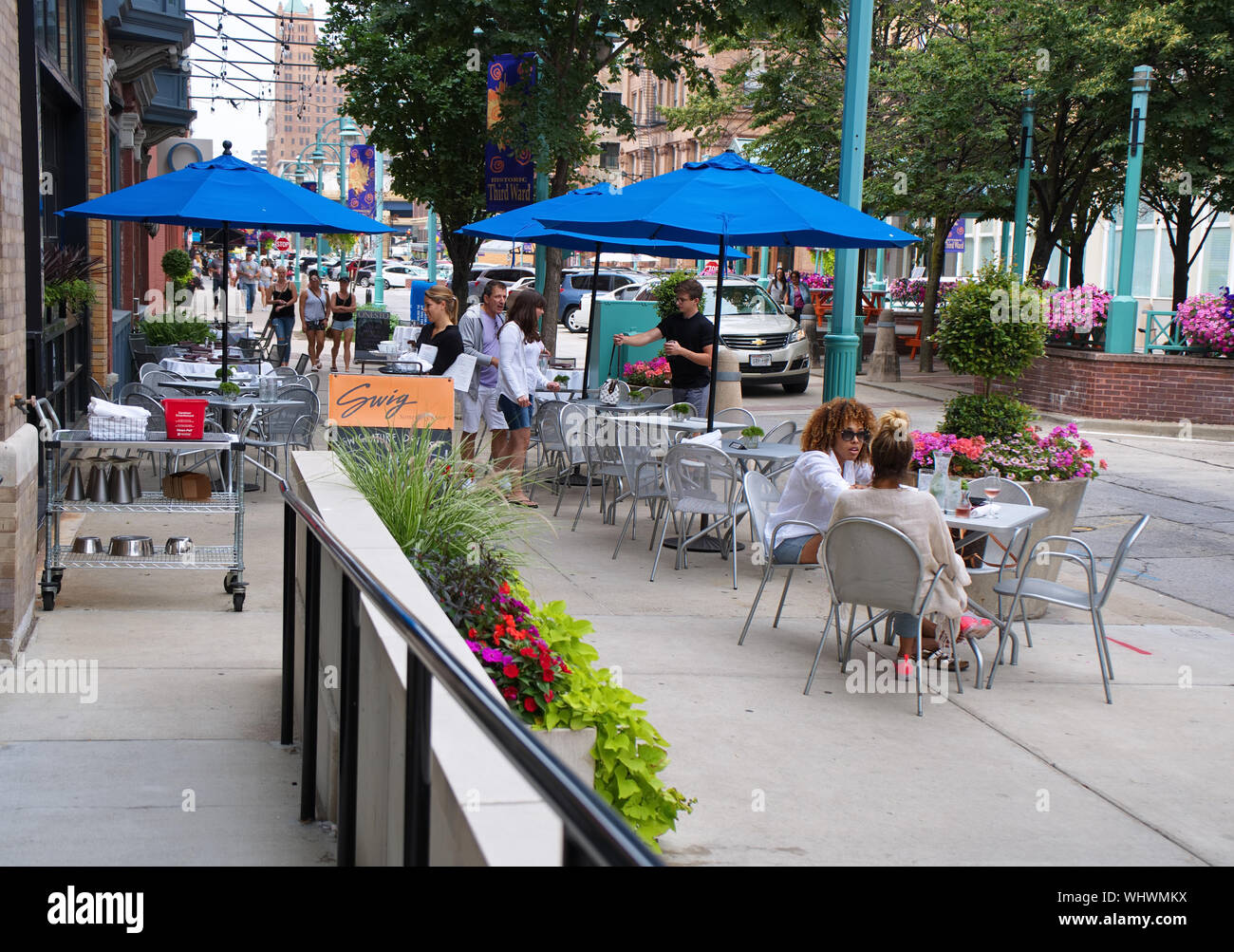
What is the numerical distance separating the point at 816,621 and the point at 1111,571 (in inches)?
75.8

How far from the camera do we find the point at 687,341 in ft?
38.5

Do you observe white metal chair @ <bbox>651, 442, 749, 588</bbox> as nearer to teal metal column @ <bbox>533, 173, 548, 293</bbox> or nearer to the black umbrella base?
the black umbrella base

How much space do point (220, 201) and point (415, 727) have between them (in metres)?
8.53

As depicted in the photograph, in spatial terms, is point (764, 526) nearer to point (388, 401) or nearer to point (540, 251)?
point (388, 401)

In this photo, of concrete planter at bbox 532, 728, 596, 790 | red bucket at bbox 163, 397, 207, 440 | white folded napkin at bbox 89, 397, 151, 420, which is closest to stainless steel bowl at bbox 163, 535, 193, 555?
red bucket at bbox 163, 397, 207, 440

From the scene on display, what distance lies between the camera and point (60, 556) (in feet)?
23.4

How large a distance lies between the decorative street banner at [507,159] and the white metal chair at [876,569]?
9.92 m

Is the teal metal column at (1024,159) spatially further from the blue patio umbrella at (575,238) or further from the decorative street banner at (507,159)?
the decorative street banner at (507,159)

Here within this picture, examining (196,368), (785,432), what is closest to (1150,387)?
(785,432)

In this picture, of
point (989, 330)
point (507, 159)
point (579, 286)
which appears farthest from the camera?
point (579, 286)

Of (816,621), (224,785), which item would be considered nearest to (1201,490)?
(816,621)
